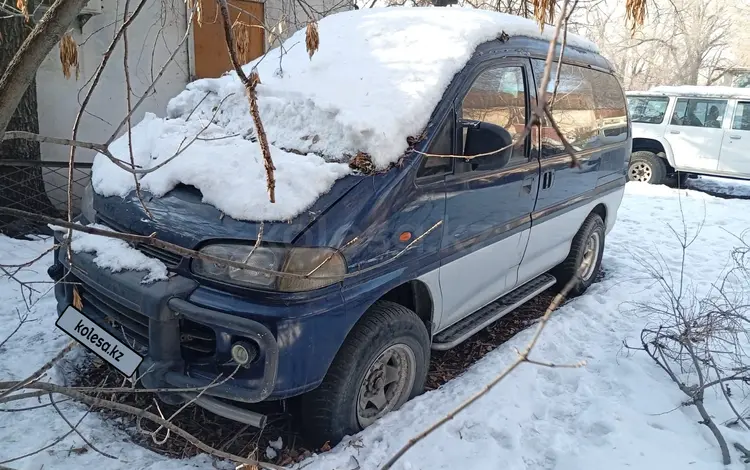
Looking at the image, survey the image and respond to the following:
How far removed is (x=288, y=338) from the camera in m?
2.25

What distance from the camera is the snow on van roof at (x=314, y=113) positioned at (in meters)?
2.50

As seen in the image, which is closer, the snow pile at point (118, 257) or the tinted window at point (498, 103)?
the snow pile at point (118, 257)

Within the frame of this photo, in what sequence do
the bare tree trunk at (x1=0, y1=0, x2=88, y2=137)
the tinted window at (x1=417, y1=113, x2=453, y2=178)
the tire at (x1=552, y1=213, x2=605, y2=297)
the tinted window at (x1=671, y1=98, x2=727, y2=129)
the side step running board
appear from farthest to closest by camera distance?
the tinted window at (x1=671, y1=98, x2=727, y2=129) < the tire at (x1=552, y1=213, x2=605, y2=297) < the side step running board < the tinted window at (x1=417, y1=113, x2=453, y2=178) < the bare tree trunk at (x1=0, y1=0, x2=88, y2=137)

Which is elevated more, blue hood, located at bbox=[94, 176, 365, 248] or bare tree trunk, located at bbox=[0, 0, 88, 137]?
bare tree trunk, located at bbox=[0, 0, 88, 137]

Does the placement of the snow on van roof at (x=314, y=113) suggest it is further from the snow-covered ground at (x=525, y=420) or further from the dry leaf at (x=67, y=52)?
the snow-covered ground at (x=525, y=420)

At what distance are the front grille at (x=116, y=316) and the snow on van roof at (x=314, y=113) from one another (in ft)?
1.69

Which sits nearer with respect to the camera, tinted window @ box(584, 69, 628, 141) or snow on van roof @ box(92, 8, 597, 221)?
snow on van roof @ box(92, 8, 597, 221)

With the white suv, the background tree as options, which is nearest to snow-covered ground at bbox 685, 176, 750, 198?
the white suv

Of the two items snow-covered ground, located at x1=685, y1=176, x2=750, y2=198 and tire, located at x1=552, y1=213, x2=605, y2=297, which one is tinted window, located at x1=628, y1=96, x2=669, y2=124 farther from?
tire, located at x1=552, y1=213, x2=605, y2=297

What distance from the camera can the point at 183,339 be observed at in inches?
94.0

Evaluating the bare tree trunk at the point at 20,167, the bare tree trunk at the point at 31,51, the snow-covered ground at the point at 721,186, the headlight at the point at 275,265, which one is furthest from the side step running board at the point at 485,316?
the snow-covered ground at the point at 721,186

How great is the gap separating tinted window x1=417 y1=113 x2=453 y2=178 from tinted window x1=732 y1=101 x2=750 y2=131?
946 cm

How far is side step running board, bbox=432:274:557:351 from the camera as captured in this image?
325 centimetres

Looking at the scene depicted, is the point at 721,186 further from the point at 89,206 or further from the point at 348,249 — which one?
the point at 89,206
